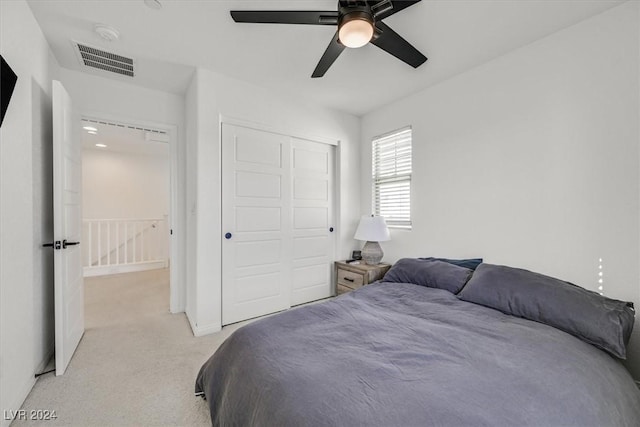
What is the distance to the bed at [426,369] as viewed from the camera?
36.0 inches

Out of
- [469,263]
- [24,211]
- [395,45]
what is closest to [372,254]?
[469,263]

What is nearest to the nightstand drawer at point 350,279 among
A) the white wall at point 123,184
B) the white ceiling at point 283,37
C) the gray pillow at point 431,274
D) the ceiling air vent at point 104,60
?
the gray pillow at point 431,274

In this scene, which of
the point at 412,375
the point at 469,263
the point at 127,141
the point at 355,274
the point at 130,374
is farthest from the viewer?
the point at 127,141

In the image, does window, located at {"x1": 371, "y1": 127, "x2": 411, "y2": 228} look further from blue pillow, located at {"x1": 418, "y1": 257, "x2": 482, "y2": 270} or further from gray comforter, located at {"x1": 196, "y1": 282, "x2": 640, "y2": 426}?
→ gray comforter, located at {"x1": 196, "y1": 282, "x2": 640, "y2": 426}

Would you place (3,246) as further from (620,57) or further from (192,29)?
(620,57)

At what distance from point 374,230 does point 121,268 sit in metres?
4.91

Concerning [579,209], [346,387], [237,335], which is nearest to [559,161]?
[579,209]

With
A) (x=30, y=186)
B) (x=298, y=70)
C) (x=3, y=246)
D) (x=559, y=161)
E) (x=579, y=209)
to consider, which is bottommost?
(x=3, y=246)

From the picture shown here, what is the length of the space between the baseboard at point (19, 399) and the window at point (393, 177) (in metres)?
3.41

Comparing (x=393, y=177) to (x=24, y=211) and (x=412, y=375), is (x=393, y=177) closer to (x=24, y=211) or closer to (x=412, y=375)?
(x=412, y=375)

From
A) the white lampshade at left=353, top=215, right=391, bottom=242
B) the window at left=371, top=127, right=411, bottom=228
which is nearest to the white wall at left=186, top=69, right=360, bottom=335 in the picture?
the window at left=371, top=127, right=411, bottom=228

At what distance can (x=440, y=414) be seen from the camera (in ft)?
2.86

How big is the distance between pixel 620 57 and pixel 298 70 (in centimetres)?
242

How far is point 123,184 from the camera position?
230 inches
